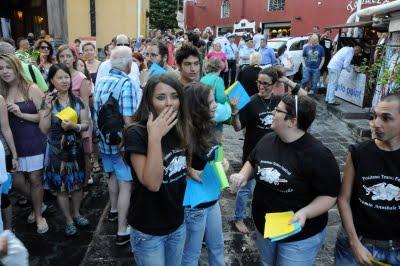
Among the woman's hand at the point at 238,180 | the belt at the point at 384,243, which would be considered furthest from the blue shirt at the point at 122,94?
the belt at the point at 384,243

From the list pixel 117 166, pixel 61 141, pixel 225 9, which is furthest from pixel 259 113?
pixel 225 9

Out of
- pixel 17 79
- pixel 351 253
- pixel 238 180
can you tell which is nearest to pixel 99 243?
pixel 17 79

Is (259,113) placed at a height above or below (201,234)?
above

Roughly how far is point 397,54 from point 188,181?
738cm

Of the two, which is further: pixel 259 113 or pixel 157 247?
pixel 259 113

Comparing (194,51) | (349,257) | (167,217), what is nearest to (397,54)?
(194,51)

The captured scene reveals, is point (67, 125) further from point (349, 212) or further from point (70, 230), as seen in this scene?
point (349, 212)

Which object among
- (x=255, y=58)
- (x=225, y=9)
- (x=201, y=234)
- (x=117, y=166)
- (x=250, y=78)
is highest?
(x=225, y=9)

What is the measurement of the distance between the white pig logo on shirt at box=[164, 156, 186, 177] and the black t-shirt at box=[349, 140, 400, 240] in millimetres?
1126

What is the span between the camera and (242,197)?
4008mm

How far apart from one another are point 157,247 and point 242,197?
1.90m

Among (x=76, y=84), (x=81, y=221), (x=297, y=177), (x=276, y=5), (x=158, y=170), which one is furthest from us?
(x=276, y=5)

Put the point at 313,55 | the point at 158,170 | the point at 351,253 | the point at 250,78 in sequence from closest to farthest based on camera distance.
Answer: the point at 158,170 → the point at 351,253 → the point at 250,78 → the point at 313,55

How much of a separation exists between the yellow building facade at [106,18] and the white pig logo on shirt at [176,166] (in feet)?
46.5
